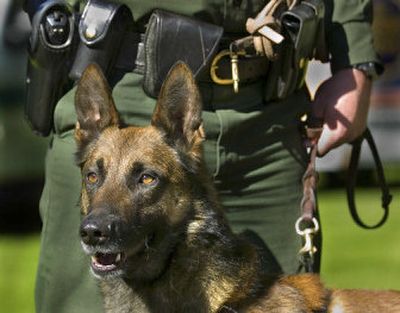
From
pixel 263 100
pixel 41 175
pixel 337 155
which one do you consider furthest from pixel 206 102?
pixel 337 155

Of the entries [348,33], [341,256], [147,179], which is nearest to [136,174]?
[147,179]

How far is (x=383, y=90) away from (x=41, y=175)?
11.7 ft

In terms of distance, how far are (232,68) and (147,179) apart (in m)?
0.67

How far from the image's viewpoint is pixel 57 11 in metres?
4.63

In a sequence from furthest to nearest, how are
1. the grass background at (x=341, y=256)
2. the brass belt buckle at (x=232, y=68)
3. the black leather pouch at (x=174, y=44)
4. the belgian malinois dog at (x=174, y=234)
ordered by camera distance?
the grass background at (x=341, y=256) → the brass belt buckle at (x=232, y=68) → the black leather pouch at (x=174, y=44) → the belgian malinois dog at (x=174, y=234)

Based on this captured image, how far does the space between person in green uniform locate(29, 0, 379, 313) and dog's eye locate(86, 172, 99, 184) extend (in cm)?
30

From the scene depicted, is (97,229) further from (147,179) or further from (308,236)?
(308,236)

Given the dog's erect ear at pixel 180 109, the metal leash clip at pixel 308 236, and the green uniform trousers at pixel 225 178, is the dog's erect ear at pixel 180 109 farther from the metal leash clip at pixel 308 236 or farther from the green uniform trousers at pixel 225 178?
the metal leash clip at pixel 308 236

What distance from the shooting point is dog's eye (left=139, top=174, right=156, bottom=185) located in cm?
419

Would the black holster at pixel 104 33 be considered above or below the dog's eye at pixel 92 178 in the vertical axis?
above

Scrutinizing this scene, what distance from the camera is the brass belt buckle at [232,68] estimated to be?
15.1ft

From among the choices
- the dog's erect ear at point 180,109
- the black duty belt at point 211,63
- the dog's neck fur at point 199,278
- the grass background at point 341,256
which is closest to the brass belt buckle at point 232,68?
the black duty belt at point 211,63

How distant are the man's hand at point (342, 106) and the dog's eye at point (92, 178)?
963 mm

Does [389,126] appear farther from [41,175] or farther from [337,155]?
[41,175]
